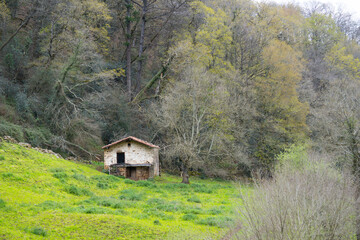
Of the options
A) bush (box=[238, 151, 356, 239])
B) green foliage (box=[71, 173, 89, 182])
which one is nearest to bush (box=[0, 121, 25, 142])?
green foliage (box=[71, 173, 89, 182])

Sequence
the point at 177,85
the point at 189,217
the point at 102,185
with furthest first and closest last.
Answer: the point at 177,85 < the point at 102,185 < the point at 189,217

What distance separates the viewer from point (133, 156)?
1212 inches

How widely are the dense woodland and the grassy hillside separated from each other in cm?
668

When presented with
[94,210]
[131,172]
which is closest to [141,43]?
[131,172]

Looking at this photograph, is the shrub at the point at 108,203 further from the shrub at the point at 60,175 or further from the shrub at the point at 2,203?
the shrub at the point at 2,203

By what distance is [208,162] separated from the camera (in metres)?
31.1

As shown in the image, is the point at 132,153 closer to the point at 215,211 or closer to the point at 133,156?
the point at 133,156

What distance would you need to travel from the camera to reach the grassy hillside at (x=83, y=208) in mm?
10938

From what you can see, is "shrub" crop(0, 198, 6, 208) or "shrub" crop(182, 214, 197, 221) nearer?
"shrub" crop(0, 198, 6, 208)

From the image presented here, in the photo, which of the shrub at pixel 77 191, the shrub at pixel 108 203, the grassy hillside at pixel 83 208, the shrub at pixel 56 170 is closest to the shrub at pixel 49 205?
the grassy hillside at pixel 83 208

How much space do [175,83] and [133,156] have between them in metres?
8.79

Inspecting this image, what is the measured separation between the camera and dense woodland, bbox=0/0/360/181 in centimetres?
3000

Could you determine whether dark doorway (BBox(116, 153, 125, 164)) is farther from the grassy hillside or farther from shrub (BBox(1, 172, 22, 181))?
shrub (BBox(1, 172, 22, 181))

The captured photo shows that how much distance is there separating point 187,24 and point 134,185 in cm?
2619
